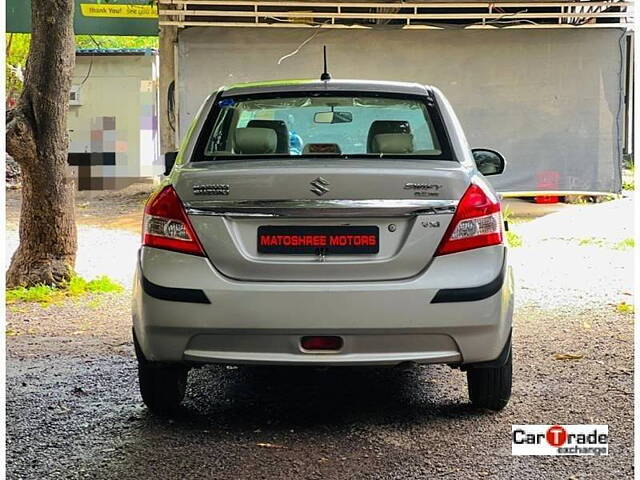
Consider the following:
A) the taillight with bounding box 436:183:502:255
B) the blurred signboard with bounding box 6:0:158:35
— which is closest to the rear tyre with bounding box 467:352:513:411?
the taillight with bounding box 436:183:502:255

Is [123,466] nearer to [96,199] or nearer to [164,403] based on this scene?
[164,403]

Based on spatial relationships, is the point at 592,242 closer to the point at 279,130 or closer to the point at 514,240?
the point at 514,240

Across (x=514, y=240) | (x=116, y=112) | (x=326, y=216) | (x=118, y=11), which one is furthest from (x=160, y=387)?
(x=116, y=112)

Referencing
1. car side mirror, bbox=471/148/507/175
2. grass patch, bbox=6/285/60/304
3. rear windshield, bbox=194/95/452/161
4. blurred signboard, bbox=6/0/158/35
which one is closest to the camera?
rear windshield, bbox=194/95/452/161

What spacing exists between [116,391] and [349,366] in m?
1.80

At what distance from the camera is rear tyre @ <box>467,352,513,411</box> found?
4.65 m

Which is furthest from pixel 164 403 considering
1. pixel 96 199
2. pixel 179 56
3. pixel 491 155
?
pixel 96 199

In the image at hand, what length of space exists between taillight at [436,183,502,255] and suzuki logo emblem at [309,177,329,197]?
1.86 feet

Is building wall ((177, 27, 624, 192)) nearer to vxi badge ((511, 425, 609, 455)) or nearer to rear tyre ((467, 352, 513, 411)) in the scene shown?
rear tyre ((467, 352, 513, 411))

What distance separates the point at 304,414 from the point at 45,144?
4774 mm

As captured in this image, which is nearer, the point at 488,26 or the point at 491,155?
the point at 491,155

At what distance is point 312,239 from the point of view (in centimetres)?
418

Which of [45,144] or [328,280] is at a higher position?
[45,144]

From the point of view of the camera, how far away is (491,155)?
5.62 meters
